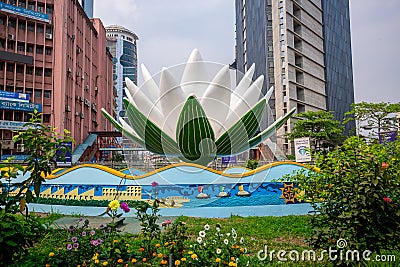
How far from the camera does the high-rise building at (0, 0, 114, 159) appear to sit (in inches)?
1062

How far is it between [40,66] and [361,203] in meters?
31.0

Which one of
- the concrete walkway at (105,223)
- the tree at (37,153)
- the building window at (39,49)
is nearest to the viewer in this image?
the tree at (37,153)

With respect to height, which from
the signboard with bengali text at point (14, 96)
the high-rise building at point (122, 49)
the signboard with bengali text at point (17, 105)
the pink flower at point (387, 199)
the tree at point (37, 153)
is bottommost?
the pink flower at point (387, 199)

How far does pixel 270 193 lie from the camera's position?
7438mm

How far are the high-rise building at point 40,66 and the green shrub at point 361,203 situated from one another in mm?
26304

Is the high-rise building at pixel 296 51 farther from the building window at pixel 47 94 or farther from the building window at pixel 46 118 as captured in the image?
the building window at pixel 47 94

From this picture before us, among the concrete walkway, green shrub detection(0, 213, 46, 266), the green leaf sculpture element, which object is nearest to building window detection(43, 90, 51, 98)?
the concrete walkway

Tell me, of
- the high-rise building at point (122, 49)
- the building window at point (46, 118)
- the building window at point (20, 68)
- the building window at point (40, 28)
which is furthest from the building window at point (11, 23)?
the high-rise building at point (122, 49)

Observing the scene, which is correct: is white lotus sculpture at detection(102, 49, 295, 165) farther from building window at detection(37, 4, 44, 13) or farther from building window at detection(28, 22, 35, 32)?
building window at detection(37, 4, 44, 13)

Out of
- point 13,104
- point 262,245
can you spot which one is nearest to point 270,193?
point 262,245

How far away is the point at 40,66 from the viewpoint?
28.9 metres

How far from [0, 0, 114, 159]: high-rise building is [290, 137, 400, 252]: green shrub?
2630 centimetres

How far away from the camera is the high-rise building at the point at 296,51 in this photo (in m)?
34.9

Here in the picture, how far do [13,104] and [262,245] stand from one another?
27.0m
